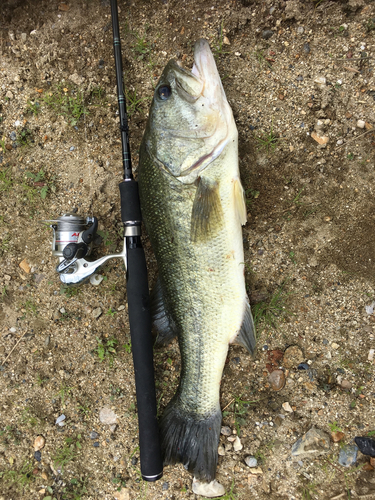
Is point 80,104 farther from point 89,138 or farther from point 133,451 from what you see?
point 133,451

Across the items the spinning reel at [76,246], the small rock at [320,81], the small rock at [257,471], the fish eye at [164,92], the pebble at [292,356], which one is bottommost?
the small rock at [257,471]

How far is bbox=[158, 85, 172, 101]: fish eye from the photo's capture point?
2232 millimetres

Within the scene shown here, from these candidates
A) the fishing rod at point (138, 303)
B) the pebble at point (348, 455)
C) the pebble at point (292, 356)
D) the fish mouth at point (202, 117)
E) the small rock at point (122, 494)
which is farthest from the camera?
the small rock at point (122, 494)

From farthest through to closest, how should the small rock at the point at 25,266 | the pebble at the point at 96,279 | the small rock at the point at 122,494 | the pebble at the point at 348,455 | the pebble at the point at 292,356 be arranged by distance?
the small rock at the point at 25,266 < the pebble at the point at 96,279 < the small rock at the point at 122,494 < the pebble at the point at 292,356 < the pebble at the point at 348,455

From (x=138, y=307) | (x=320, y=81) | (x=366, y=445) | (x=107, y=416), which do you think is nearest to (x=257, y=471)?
(x=366, y=445)

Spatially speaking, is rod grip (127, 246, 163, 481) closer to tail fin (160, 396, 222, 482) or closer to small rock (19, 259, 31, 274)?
tail fin (160, 396, 222, 482)

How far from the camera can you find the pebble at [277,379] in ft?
8.48

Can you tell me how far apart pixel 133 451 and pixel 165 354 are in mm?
861

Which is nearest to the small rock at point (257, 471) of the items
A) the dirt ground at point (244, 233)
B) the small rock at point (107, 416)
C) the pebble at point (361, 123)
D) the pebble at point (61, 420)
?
the dirt ground at point (244, 233)

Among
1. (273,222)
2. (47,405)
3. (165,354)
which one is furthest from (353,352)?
(47,405)

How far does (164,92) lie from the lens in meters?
2.24

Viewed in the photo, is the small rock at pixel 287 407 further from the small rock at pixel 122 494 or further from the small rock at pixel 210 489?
the small rock at pixel 122 494

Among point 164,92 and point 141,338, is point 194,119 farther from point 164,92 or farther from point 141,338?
point 141,338

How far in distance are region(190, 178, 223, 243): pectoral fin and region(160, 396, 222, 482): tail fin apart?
1.31 metres
